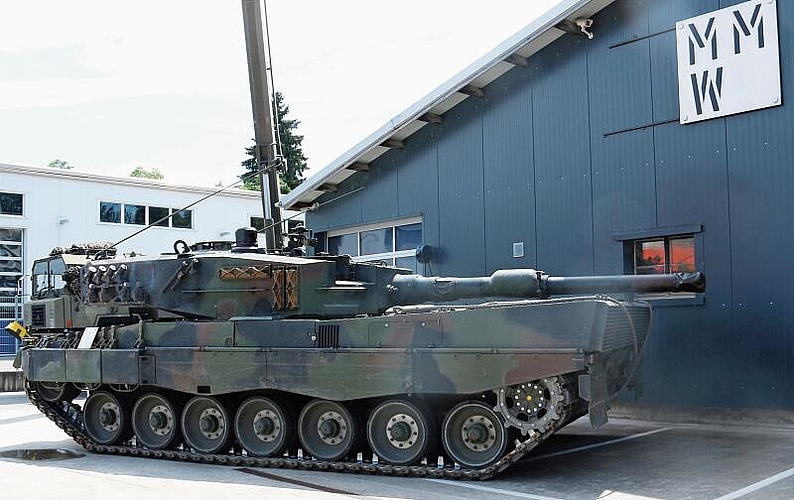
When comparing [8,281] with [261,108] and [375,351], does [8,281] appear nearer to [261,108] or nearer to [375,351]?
[261,108]

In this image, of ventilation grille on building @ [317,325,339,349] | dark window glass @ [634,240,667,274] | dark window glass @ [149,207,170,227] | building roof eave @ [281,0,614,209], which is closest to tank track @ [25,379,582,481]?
ventilation grille on building @ [317,325,339,349]

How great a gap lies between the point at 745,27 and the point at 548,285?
18.5 ft

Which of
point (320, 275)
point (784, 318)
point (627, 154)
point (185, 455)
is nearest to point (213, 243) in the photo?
point (320, 275)

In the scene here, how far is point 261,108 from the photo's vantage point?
18.7 meters

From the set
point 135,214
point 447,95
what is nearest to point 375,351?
point 447,95

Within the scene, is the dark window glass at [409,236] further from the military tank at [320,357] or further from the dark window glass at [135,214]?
the dark window glass at [135,214]

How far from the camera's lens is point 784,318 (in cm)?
1404

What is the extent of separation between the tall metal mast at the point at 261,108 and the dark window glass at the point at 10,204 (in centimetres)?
1881

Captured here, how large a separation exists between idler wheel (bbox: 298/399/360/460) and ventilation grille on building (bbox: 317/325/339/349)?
75cm

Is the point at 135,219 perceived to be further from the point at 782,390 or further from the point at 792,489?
the point at 792,489

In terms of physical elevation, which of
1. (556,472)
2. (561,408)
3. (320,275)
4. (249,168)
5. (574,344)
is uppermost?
(249,168)

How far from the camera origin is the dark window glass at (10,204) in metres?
33.8

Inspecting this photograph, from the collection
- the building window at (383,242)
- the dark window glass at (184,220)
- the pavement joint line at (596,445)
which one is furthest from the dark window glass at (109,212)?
the pavement joint line at (596,445)

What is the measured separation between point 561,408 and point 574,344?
0.73 metres
